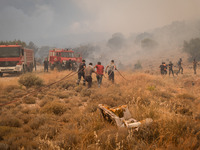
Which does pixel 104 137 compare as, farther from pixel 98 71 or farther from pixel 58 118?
pixel 98 71

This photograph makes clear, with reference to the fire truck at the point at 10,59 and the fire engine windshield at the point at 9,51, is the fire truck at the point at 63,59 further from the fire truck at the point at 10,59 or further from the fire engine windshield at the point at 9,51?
the fire engine windshield at the point at 9,51

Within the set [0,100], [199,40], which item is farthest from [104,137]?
[199,40]

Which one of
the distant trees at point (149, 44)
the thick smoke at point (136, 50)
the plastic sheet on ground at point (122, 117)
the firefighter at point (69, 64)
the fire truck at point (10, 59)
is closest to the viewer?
the plastic sheet on ground at point (122, 117)

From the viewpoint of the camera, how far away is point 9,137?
322 cm

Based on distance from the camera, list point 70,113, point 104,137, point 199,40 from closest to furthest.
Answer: point 104,137 < point 70,113 < point 199,40

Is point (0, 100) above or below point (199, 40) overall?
below

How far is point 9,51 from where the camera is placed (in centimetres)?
1460

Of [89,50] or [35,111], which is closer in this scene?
[35,111]

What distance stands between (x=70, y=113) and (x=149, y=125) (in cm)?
280

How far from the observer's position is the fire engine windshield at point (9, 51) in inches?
570

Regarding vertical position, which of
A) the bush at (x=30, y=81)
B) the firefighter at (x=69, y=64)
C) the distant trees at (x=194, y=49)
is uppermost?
the distant trees at (x=194, y=49)

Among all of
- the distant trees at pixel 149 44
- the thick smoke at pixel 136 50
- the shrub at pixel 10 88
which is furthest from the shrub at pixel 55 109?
the distant trees at pixel 149 44

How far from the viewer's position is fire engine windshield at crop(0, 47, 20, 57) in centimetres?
1448

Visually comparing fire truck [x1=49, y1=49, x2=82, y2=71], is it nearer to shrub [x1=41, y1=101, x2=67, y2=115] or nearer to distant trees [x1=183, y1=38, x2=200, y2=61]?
shrub [x1=41, y1=101, x2=67, y2=115]
